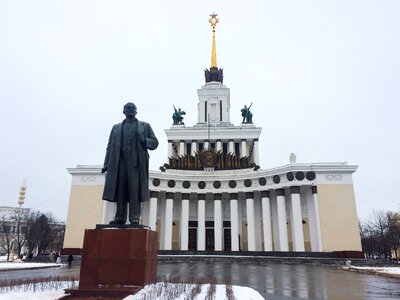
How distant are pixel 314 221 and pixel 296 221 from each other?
268cm

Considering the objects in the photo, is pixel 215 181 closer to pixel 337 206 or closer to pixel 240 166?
pixel 240 166

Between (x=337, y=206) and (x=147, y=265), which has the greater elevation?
(x=337, y=206)

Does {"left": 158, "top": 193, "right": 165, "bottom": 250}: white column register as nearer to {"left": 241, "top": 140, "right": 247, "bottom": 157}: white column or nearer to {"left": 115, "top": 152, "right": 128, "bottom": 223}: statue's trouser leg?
{"left": 241, "top": 140, "right": 247, "bottom": 157}: white column

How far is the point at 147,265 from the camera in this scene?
7184 millimetres

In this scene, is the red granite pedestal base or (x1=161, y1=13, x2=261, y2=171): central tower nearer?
the red granite pedestal base

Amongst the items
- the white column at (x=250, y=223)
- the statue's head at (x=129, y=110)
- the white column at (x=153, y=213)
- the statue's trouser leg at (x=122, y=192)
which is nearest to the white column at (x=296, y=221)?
the white column at (x=250, y=223)

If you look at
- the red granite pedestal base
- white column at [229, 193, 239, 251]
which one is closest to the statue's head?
the red granite pedestal base

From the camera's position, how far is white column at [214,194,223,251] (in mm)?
38094

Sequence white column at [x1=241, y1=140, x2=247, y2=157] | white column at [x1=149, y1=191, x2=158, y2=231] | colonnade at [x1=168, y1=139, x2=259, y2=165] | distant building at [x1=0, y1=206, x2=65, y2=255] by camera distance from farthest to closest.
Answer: distant building at [x1=0, y1=206, x2=65, y2=255]
colonnade at [x1=168, y1=139, x2=259, y2=165]
white column at [x1=241, y1=140, x2=247, y2=157]
white column at [x1=149, y1=191, x2=158, y2=231]

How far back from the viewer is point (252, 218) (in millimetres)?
37875

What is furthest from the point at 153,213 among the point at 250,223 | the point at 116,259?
the point at 116,259

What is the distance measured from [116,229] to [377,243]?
63.0 m

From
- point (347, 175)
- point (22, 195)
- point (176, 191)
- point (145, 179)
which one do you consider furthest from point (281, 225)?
point (22, 195)

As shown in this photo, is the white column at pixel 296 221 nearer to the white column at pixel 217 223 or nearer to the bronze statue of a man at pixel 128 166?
the white column at pixel 217 223
